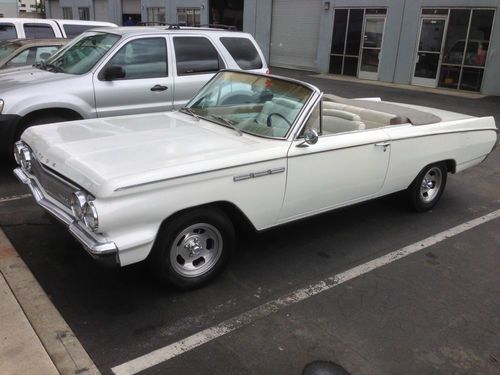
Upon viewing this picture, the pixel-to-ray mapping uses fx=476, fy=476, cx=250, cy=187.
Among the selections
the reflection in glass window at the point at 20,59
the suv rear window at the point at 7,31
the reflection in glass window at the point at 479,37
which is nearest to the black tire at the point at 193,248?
the reflection in glass window at the point at 20,59

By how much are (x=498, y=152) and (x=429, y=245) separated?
5023 mm

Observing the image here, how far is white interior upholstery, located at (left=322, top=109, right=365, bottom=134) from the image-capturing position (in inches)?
186

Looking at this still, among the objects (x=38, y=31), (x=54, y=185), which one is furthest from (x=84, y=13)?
(x=54, y=185)

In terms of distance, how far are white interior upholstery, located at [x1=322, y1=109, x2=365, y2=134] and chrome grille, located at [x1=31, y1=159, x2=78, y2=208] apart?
105 inches

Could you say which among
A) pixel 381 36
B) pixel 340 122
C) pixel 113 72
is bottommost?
pixel 340 122

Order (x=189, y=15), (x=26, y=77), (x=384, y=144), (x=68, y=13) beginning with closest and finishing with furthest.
A: 1. (x=384, y=144)
2. (x=26, y=77)
3. (x=189, y=15)
4. (x=68, y=13)

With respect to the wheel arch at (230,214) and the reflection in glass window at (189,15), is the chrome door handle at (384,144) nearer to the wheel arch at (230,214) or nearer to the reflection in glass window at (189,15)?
the wheel arch at (230,214)

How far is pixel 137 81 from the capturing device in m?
6.37

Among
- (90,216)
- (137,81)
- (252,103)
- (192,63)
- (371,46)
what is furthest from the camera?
(371,46)

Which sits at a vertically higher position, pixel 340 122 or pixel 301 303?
pixel 340 122

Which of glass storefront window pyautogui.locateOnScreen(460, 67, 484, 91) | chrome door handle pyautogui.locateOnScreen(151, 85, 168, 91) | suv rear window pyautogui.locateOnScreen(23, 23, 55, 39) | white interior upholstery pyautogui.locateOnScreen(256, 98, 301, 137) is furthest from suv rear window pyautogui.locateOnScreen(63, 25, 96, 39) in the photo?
glass storefront window pyautogui.locateOnScreen(460, 67, 484, 91)

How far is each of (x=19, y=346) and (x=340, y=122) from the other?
3.46 meters

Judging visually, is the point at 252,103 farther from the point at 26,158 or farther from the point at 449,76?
the point at 449,76

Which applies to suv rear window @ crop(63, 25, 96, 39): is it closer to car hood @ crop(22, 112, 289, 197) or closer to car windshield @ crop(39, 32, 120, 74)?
car windshield @ crop(39, 32, 120, 74)
